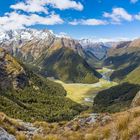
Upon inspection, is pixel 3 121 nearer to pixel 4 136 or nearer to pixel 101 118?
pixel 4 136

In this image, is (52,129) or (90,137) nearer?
(90,137)

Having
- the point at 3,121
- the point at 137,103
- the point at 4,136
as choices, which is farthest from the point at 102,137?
the point at 137,103

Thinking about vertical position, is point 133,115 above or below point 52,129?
above

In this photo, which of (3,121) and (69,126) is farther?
(69,126)

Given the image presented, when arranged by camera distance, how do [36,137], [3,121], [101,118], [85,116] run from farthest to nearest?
[85,116]
[101,118]
[3,121]
[36,137]

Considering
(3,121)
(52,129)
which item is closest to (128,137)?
(3,121)

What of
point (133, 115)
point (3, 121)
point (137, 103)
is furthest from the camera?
point (137, 103)

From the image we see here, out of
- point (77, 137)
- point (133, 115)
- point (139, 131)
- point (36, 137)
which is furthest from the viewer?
point (36, 137)

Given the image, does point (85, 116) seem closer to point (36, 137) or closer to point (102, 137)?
point (36, 137)

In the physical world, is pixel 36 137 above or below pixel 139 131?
below
